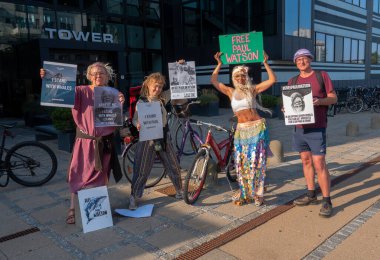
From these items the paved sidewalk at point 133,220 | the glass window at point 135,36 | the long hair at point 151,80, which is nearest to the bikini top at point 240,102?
the long hair at point 151,80

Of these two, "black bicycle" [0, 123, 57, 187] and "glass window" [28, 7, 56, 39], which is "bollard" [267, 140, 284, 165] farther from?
"glass window" [28, 7, 56, 39]

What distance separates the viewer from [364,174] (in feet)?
18.3

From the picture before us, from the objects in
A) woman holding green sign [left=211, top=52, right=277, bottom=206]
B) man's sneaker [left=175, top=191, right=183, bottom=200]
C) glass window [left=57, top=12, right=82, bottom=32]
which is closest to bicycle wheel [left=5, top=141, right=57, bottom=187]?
man's sneaker [left=175, top=191, right=183, bottom=200]

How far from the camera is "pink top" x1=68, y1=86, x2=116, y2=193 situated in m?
3.72

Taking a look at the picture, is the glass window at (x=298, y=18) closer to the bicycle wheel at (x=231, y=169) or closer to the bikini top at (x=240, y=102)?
the bicycle wheel at (x=231, y=169)

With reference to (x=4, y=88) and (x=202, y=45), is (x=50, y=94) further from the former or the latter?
(x=202, y=45)

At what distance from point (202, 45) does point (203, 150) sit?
49.3 ft

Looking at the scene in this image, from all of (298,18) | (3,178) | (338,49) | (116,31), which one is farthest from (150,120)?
(338,49)

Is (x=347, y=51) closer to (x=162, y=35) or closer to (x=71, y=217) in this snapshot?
(x=162, y=35)

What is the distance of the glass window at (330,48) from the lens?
776 inches

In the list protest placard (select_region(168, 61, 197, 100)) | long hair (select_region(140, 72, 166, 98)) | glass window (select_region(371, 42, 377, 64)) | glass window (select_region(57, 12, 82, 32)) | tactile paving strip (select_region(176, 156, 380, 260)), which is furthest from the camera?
glass window (select_region(371, 42, 377, 64))

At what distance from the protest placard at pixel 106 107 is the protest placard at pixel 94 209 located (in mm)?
749

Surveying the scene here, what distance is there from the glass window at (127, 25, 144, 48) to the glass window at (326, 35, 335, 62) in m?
10.7

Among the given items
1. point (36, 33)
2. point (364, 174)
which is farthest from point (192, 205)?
point (36, 33)
